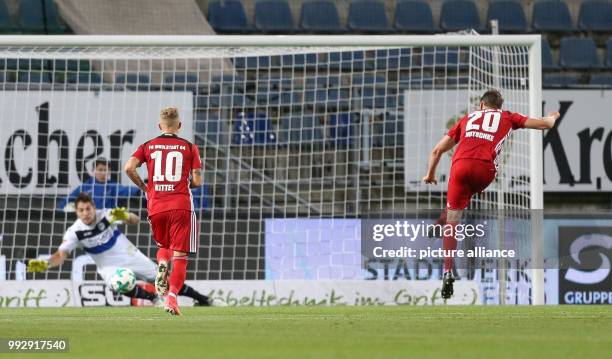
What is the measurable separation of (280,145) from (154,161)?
5.25 meters

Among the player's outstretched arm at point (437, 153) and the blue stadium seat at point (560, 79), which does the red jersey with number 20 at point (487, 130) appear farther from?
the blue stadium seat at point (560, 79)

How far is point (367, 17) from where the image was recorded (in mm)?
19984

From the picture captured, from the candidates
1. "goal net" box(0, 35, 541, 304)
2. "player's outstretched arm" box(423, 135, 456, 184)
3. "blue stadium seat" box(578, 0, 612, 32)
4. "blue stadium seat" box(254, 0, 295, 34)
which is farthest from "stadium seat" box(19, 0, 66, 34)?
"player's outstretched arm" box(423, 135, 456, 184)

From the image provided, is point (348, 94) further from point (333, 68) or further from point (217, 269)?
point (217, 269)

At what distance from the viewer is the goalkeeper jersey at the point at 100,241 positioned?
12945mm

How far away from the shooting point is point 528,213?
13.0m

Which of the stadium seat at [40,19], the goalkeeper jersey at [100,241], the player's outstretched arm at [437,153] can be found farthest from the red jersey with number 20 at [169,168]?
the stadium seat at [40,19]

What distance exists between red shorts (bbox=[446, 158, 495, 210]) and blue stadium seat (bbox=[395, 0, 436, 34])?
377 inches

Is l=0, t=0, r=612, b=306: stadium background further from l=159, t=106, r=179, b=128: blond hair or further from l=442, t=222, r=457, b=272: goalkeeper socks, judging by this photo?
l=159, t=106, r=179, b=128: blond hair

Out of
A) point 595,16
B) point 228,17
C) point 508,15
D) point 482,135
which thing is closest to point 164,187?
point 482,135

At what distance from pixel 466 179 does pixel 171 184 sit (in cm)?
249

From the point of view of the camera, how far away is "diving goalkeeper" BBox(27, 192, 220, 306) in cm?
1281

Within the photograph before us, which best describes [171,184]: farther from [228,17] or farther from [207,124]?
[228,17]

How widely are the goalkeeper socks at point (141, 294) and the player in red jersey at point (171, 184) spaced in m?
2.33
